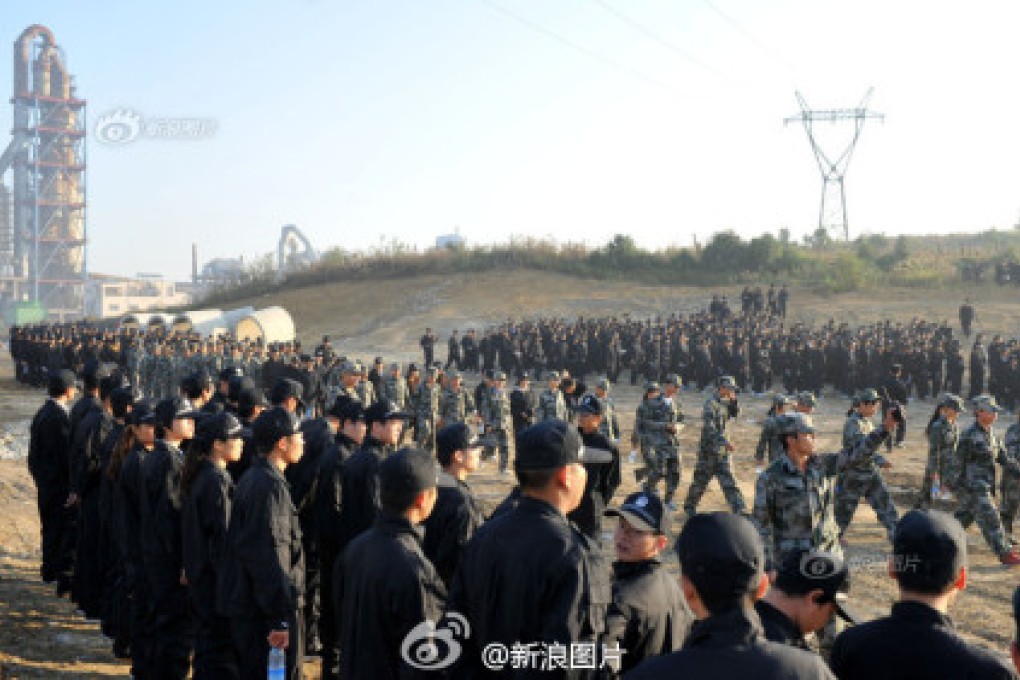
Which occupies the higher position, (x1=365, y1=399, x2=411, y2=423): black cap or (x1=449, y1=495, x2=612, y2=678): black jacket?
(x1=365, y1=399, x2=411, y2=423): black cap

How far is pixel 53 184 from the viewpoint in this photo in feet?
274

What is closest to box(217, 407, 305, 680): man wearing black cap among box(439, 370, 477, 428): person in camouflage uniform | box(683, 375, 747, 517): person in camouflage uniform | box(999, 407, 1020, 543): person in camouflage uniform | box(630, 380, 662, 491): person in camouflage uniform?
box(683, 375, 747, 517): person in camouflage uniform

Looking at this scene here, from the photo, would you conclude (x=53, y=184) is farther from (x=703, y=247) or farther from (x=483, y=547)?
(x=483, y=547)

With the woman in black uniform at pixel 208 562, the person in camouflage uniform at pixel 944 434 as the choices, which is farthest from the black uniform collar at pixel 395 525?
the person in camouflage uniform at pixel 944 434

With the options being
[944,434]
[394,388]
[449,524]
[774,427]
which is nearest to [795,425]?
[449,524]

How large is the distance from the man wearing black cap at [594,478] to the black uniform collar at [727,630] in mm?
4493

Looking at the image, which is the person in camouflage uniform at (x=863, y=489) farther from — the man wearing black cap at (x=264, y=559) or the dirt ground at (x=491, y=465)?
the man wearing black cap at (x=264, y=559)

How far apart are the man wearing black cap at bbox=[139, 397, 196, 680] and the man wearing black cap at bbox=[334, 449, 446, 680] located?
253 centimetres

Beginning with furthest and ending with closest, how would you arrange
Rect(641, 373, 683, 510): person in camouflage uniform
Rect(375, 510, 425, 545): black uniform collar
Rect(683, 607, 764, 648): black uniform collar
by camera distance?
1. Rect(641, 373, 683, 510): person in camouflage uniform
2. Rect(375, 510, 425, 545): black uniform collar
3. Rect(683, 607, 764, 648): black uniform collar

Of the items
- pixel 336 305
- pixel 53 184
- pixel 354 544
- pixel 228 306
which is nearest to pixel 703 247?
pixel 336 305

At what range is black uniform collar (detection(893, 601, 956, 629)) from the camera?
108 inches

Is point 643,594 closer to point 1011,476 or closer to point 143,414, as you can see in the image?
point 143,414

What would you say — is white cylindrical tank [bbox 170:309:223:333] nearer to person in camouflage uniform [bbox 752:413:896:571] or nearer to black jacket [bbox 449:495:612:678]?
person in camouflage uniform [bbox 752:413:896:571]

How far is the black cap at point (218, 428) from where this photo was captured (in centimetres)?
544
